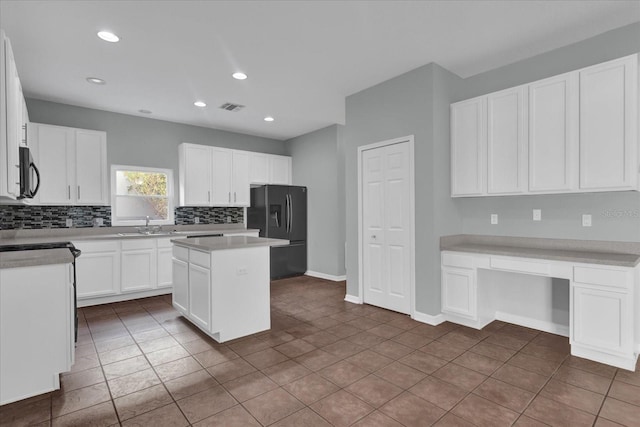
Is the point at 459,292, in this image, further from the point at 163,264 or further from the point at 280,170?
the point at 280,170

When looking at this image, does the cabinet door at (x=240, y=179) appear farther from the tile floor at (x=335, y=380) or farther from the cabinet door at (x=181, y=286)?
the tile floor at (x=335, y=380)

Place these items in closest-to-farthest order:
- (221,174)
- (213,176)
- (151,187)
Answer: (151,187) < (213,176) < (221,174)

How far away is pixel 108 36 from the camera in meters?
2.89

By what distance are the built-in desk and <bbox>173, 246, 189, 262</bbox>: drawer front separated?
2.75 metres

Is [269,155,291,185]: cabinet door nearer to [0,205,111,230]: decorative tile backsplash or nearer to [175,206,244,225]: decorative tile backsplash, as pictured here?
[175,206,244,225]: decorative tile backsplash

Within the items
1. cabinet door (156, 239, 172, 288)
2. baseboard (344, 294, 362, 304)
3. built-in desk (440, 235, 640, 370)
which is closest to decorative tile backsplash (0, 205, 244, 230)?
cabinet door (156, 239, 172, 288)

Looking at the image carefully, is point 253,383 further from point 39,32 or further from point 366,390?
point 39,32

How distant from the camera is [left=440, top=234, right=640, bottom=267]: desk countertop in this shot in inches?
104

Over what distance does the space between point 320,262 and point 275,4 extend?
4415 millimetres

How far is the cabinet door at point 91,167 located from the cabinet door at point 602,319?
5.70 meters

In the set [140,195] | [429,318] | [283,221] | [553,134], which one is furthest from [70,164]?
[553,134]

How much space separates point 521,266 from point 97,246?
4938mm

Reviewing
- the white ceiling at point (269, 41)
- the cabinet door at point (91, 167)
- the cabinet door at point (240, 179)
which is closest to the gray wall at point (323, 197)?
the cabinet door at point (240, 179)

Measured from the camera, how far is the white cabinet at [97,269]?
4.21m
